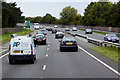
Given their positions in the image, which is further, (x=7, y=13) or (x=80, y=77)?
(x=7, y=13)

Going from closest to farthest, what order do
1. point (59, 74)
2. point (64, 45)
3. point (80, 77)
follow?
point (80, 77)
point (59, 74)
point (64, 45)

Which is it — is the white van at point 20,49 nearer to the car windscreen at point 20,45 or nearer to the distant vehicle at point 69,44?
the car windscreen at point 20,45

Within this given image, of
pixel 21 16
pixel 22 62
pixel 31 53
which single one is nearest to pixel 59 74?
pixel 31 53

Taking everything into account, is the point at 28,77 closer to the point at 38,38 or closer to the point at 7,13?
the point at 38,38

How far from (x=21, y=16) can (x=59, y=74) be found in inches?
5728

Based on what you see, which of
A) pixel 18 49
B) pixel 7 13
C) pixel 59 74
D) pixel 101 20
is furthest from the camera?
pixel 101 20

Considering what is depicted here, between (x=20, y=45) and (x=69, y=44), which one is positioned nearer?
(x=20, y=45)

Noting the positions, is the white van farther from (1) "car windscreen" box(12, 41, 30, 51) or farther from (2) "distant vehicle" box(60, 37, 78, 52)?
(2) "distant vehicle" box(60, 37, 78, 52)

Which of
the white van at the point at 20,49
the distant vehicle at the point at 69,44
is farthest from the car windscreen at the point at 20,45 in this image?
the distant vehicle at the point at 69,44

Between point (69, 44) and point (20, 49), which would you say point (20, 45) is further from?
point (69, 44)

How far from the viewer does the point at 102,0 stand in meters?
138

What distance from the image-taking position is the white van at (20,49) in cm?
1747

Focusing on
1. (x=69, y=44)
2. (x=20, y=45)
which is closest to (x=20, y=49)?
(x=20, y=45)

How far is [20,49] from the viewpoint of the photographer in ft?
57.5
